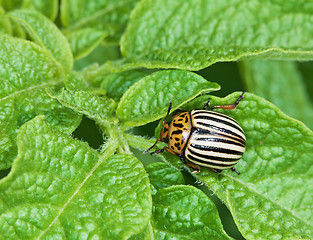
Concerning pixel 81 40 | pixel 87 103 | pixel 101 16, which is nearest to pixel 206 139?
pixel 87 103

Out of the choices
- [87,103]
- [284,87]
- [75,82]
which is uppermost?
[75,82]

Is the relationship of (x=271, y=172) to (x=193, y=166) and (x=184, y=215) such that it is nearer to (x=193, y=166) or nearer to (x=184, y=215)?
(x=193, y=166)

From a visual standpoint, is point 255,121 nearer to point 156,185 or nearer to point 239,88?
point 156,185

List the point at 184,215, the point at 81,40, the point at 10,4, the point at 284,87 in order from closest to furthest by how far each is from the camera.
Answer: the point at 184,215, the point at 81,40, the point at 10,4, the point at 284,87

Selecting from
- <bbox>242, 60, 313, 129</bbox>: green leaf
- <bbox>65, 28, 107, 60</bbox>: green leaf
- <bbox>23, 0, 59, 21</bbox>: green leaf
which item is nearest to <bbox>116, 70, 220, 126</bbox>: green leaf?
<bbox>65, 28, 107, 60</bbox>: green leaf

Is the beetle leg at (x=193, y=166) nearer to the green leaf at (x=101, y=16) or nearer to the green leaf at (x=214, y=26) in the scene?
the green leaf at (x=214, y=26)

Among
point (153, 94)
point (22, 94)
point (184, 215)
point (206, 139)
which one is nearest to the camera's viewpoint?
point (184, 215)

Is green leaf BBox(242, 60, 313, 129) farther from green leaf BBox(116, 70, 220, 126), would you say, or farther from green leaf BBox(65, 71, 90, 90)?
green leaf BBox(65, 71, 90, 90)
